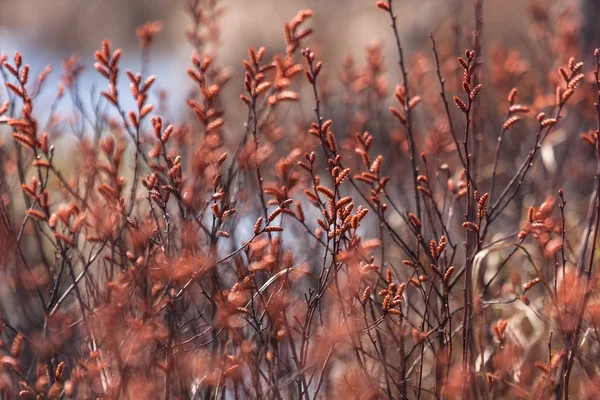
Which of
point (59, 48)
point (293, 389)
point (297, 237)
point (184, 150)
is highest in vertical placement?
point (59, 48)

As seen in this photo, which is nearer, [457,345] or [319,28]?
[457,345]

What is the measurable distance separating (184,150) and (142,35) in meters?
1.23

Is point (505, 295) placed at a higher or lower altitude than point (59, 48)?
lower

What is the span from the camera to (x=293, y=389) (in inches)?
107

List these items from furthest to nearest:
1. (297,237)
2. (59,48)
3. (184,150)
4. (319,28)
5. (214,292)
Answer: (59,48), (319,28), (184,150), (297,237), (214,292)

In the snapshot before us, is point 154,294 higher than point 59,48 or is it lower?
lower

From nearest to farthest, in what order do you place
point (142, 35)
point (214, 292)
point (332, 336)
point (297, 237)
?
point (332, 336), point (214, 292), point (142, 35), point (297, 237)

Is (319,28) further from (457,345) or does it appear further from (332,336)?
(332,336)

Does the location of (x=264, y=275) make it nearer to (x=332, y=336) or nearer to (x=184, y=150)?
(x=332, y=336)

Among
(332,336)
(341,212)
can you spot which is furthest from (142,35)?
(332,336)

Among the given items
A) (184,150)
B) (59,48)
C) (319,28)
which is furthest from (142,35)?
(59,48)

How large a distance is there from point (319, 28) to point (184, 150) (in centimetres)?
754

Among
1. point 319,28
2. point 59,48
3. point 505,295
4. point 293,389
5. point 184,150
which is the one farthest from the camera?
point 59,48

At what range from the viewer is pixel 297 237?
3668 millimetres
